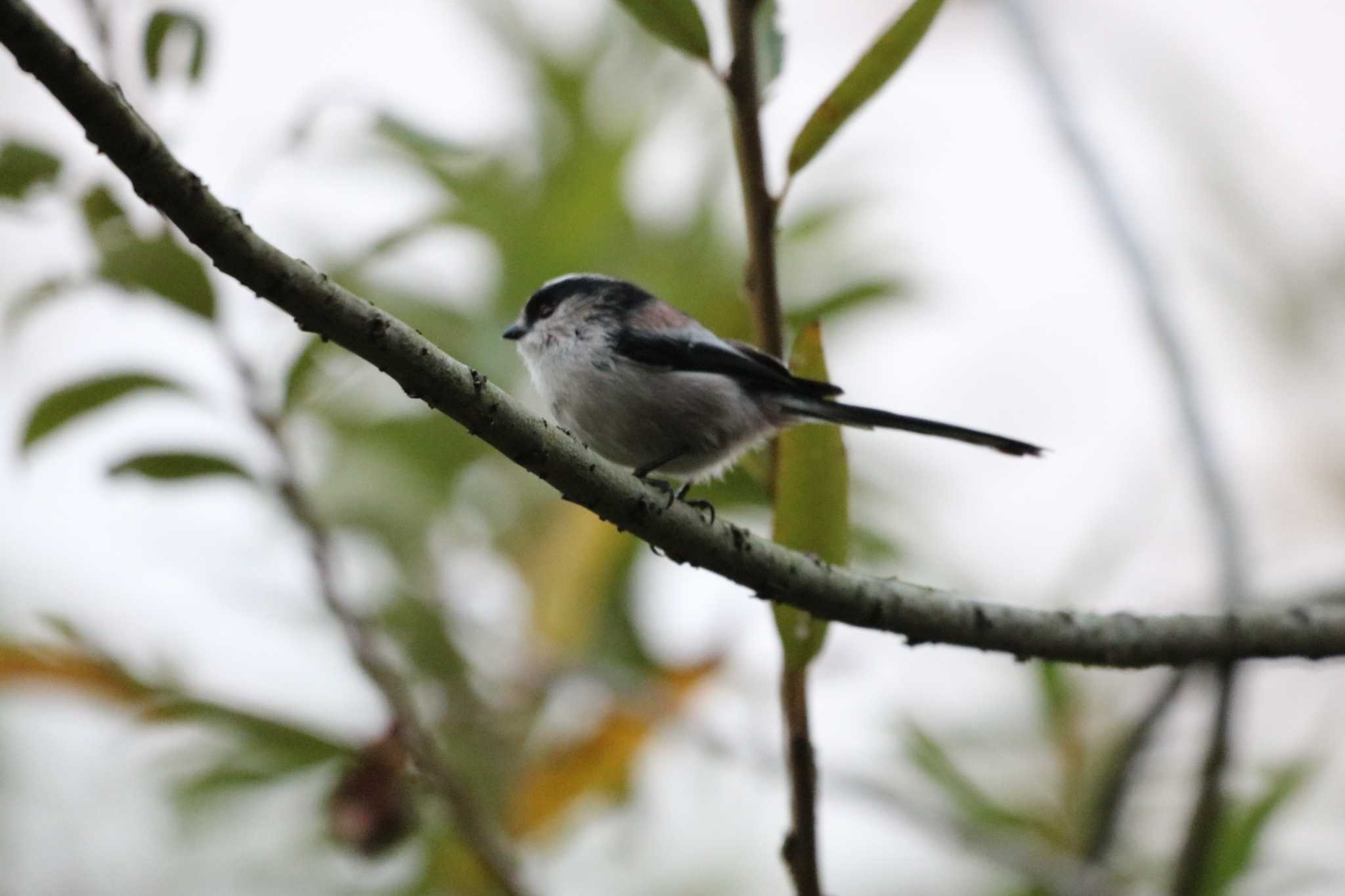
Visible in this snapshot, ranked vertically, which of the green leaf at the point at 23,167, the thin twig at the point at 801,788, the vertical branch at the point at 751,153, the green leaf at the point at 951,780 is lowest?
the thin twig at the point at 801,788

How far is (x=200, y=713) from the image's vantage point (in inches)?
93.5

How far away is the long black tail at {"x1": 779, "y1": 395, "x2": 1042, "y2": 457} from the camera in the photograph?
214 centimetres

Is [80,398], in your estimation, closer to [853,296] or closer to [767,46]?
[767,46]

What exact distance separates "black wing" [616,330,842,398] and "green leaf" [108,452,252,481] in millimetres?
807

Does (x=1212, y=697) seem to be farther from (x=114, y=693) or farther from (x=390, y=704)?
(x=114, y=693)

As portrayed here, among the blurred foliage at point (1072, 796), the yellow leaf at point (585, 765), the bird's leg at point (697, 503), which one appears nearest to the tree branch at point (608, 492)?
the bird's leg at point (697, 503)

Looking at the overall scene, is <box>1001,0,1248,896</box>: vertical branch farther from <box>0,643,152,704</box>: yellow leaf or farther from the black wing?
<box>0,643,152,704</box>: yellow leaf

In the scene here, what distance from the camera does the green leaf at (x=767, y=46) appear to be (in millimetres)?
1795

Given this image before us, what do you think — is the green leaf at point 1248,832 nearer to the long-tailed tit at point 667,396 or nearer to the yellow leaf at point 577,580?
the long-tailed tit at point 667,396

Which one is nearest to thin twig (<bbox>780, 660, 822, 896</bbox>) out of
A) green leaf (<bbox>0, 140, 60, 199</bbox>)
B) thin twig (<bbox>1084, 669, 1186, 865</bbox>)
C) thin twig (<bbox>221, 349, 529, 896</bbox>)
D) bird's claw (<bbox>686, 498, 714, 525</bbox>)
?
bird's claw (<bbox>686, 498, 714, 525</bbox>)

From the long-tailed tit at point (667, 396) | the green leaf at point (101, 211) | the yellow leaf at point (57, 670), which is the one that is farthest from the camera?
the yellow leaf at point (57, 670)

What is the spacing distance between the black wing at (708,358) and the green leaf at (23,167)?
111 cm

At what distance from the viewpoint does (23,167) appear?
2006 millimetres

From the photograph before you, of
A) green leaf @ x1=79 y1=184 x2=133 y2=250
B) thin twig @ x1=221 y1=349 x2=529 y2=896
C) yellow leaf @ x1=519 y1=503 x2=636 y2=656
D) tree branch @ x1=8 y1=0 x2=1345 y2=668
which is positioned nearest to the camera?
tree branch @ x1=8 y1=0 x2=1345 y2=668
